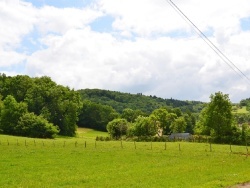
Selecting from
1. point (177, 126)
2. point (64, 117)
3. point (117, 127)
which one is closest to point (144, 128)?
point (117, 127)

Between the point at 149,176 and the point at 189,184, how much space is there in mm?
5222

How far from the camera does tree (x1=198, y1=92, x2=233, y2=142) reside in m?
85.4

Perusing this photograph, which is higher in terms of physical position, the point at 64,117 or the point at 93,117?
the point at 93,117

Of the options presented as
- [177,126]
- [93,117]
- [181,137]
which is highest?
[93,117]

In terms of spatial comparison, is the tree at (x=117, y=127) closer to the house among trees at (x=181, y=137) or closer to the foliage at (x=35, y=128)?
the house among trees at (x=181, y=137)

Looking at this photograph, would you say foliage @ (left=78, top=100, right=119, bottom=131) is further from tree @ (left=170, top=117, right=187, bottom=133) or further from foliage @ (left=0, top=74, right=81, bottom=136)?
tree @ (left=170, top=117, right=187, bottom=133)

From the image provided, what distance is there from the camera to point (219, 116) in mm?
86188

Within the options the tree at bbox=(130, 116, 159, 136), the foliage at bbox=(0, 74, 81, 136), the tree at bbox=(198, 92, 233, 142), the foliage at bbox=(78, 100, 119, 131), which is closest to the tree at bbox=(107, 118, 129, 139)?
the tree at bbox=(130, 116, 159, 136)

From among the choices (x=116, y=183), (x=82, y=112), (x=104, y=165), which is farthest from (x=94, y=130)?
(x=116, y=183)

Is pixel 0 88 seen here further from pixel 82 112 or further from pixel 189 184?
pixel 189 184

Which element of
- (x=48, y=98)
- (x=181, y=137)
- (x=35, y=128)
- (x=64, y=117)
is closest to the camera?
(x=181, y=137)

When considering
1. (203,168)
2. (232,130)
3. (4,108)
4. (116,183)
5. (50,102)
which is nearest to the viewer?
(116,183)

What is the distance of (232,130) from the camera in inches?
3393

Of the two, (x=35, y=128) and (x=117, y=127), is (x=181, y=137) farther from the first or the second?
(x=35, y=128)
